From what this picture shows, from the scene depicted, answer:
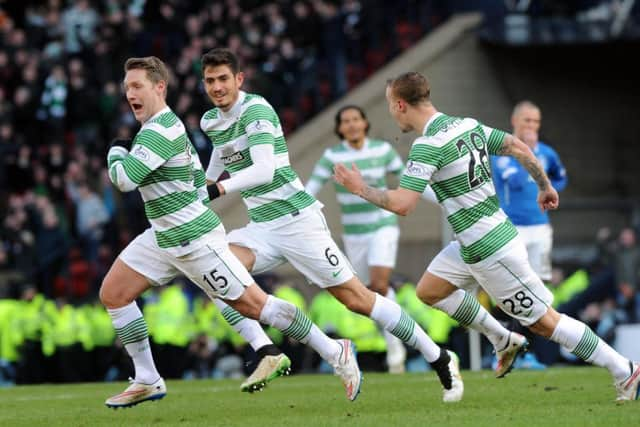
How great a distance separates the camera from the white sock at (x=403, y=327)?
32.3 ft

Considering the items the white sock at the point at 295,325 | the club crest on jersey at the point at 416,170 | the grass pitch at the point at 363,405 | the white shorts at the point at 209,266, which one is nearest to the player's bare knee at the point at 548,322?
the grass pitch at the point at 363,405

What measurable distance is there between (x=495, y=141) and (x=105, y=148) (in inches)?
Answer: 445

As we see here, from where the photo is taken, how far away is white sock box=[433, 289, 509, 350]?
10195 millimetres

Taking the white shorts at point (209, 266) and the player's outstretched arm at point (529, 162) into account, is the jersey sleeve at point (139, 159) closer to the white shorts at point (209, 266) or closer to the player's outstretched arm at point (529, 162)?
the white shorts at point (209, 266)

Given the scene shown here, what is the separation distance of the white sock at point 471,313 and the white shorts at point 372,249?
363 cm

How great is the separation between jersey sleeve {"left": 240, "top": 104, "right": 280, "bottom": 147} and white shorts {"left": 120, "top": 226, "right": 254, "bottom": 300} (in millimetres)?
650

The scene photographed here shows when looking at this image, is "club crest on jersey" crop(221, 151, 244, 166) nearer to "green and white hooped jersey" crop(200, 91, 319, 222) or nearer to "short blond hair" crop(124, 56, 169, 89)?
"green and white hooped jersey" crop(200, 91, 319, 222)

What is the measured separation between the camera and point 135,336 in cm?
997

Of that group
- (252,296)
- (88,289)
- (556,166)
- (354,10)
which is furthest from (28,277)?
(252,296)

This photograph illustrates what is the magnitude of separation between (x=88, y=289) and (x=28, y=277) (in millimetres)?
886

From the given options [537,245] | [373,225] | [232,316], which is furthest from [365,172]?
[232,316]

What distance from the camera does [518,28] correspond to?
21281 mm

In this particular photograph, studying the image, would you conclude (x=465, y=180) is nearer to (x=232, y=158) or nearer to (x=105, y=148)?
(x=232, y=158)

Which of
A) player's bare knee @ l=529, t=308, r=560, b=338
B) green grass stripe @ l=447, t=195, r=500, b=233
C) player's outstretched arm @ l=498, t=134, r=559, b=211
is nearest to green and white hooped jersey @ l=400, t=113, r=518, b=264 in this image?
green grass stripe @ l=447, t=195, r=500, b=233
